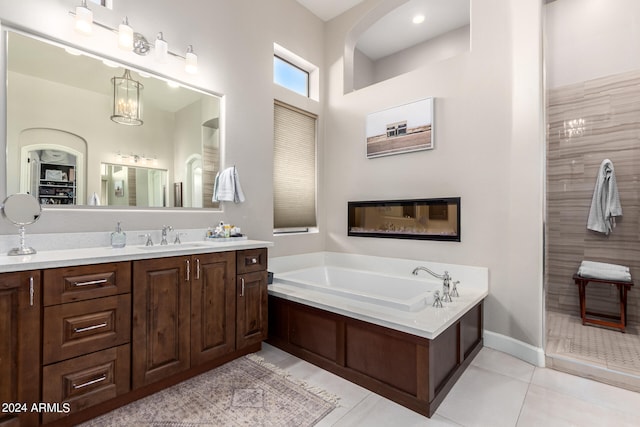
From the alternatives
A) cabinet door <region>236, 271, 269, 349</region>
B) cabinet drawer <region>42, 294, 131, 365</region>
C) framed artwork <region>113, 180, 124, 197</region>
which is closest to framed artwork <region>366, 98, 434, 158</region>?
cabinet door <region>236, 271, 269, 349</region>

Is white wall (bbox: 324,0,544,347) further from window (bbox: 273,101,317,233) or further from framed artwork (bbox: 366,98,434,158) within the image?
window (bbox: 273,101,317,233)

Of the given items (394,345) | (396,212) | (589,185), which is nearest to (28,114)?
(394,345)

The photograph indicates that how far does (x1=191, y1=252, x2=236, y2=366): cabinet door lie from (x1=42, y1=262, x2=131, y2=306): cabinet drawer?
433 mm

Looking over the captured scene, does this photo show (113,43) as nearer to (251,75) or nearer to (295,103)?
(251,75)

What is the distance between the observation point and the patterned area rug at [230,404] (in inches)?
68.1

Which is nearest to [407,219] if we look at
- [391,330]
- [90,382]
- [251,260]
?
[391,330]

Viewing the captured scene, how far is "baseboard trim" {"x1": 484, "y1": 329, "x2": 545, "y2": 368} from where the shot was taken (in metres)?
2.40

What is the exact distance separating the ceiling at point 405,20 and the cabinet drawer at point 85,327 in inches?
Answer: 148

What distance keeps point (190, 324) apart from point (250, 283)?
0.54 metres

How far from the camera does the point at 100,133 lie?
87.7 inches

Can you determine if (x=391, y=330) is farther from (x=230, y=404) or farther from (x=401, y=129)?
(x=401, y=129)

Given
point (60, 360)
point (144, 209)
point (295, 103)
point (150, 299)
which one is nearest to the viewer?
point (60, 360)

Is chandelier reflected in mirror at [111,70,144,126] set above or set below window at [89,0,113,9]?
below

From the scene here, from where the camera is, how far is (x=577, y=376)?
2.23 m
